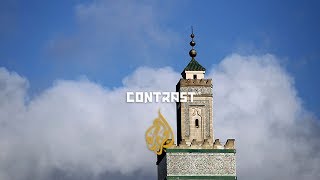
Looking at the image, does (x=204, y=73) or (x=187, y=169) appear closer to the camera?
(x=187, y=169)

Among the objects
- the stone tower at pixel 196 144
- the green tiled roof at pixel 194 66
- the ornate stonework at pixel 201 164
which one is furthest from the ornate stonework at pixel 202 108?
the green tiled roof at pixel 194 66

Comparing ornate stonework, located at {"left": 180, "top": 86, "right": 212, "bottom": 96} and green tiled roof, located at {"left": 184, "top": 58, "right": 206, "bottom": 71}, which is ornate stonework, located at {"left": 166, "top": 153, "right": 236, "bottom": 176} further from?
green tiled roof, located at {"left": 184, "top": 58, "right": 206, "bottom": 71}

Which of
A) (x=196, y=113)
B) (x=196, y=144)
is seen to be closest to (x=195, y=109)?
(x=196, y=113)

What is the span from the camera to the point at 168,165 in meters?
65.2

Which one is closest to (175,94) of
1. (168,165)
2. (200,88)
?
(200,88)

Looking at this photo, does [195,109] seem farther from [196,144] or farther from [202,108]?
[196,144]

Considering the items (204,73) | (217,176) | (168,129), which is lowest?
(217,176)

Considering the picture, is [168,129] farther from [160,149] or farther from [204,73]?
[204,73]

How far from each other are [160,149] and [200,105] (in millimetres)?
5723

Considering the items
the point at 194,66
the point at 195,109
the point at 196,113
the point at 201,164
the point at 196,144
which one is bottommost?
the point at 201,164

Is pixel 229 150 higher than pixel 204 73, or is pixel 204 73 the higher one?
pixel 204 73

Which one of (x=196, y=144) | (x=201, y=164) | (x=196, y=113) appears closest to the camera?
(x=201, y=164)

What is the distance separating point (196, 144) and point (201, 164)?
1813 mm

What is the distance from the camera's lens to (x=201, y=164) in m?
65.5
